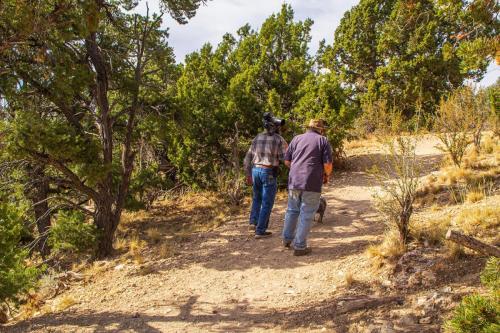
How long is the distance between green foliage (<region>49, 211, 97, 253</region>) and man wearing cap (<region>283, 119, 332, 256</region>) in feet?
11.9

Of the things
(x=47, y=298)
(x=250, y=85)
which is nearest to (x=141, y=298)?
(x=47, y=298)

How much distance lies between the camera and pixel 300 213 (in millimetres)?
5828

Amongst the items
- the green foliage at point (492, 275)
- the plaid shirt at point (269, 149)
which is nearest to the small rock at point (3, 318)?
the plaid shirt at point (269, 149)

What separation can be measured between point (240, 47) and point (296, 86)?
72.6 inches

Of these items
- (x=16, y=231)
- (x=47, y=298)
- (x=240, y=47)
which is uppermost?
(x=240, y=47)

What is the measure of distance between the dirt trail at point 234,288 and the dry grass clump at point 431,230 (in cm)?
71

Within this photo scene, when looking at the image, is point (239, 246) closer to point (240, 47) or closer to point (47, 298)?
point (47, 298)

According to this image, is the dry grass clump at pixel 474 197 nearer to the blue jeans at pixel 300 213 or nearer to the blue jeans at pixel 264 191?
the blue jeans at pixel 300 213

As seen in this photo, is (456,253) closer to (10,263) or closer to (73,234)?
(10,263)

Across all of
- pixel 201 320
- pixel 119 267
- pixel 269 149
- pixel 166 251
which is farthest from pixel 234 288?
pixel 119 267

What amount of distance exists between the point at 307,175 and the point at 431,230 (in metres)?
1.72

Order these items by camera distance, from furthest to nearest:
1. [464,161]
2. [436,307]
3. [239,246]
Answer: [464,161], [239,246], [436,307]

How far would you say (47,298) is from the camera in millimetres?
6188

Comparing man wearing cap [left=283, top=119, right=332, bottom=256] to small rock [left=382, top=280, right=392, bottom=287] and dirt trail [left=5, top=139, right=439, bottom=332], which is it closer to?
dirt trail [left=5, top=139, right=439, bottom=332]
